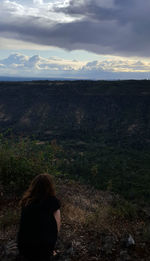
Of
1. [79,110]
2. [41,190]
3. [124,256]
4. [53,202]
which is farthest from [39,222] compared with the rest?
[79,110]

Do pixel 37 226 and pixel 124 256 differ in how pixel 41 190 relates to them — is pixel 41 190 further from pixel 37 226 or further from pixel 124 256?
pixel 124 256

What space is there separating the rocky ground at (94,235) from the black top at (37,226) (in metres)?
1.00

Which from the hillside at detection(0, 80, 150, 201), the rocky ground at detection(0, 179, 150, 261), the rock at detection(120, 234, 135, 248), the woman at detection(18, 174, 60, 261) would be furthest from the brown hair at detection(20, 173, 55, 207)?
the hillside at detection(0, 80, 150, 201)

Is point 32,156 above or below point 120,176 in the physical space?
above

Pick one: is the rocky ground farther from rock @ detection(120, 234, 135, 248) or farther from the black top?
the black top

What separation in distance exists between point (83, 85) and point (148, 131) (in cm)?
2524

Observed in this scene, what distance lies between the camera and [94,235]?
502 centimetres

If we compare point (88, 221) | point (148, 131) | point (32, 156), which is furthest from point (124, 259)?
point (148, 131)

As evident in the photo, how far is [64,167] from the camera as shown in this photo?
74.9 ft

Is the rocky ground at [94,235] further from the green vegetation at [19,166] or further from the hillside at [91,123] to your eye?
the hillside at [91,123]

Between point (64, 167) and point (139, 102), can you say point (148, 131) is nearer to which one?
point (139, 102)

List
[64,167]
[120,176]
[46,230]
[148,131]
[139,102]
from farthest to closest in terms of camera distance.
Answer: [139,102] → [148,131] → [64,167] → [120,176] → [46,230]

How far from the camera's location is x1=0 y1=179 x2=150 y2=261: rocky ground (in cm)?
429

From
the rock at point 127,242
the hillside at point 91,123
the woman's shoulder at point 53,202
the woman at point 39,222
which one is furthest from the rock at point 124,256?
the hillside at point 91,123
